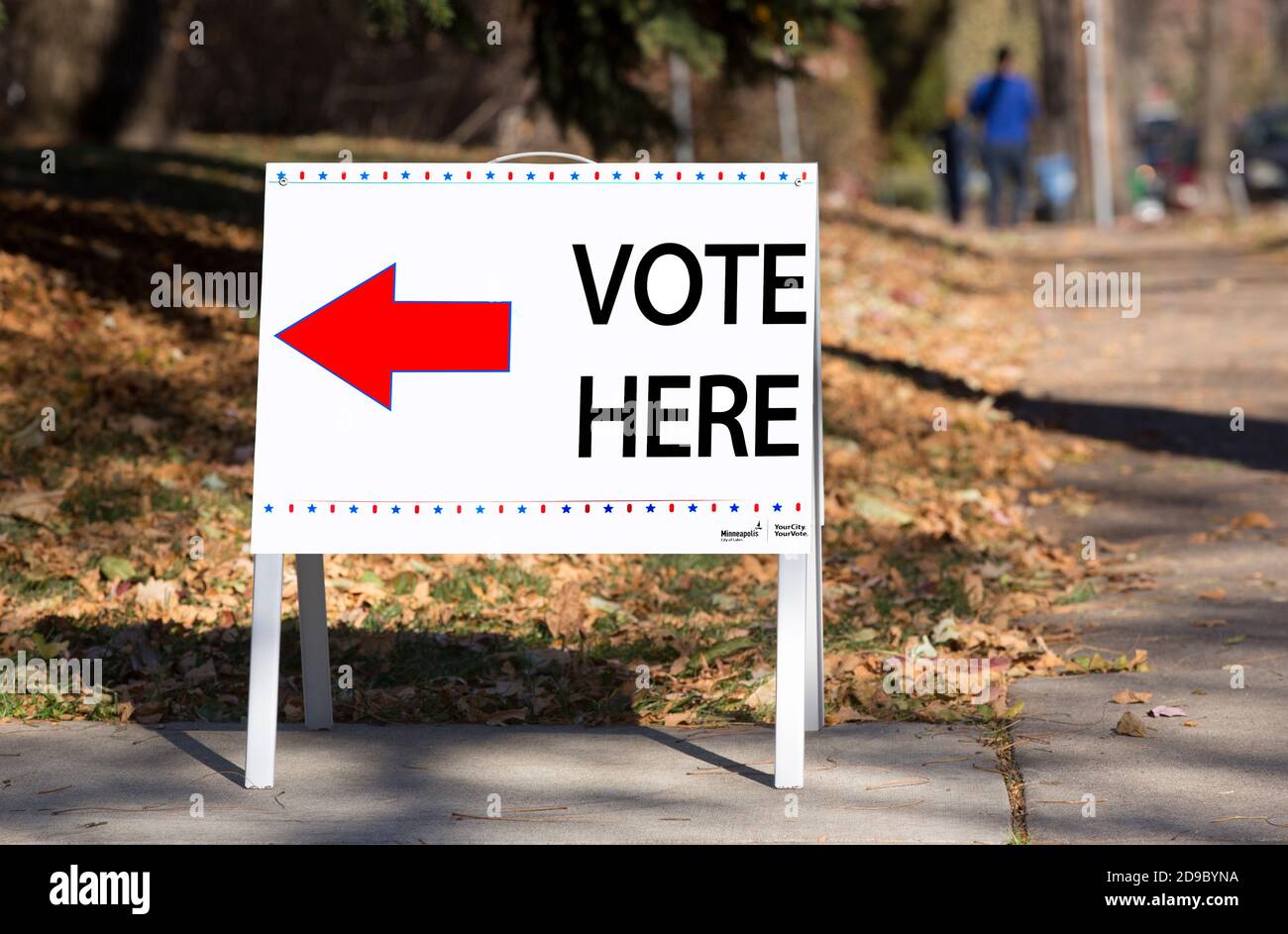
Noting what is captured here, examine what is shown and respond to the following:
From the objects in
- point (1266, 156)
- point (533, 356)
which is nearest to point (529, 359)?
point (533, 356)

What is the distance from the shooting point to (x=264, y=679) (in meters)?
4.36

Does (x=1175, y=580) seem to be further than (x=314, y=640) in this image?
Yes

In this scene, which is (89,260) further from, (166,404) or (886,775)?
(886,775)

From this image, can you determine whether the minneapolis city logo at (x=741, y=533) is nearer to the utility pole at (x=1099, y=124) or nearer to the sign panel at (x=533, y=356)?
the sign panel at (x=533, y=356)

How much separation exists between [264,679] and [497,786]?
659mm

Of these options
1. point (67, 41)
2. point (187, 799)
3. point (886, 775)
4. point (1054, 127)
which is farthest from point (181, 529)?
point (1054, 127)

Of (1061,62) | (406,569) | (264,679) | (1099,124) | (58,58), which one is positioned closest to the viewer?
(264,679)

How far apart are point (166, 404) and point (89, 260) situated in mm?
2151

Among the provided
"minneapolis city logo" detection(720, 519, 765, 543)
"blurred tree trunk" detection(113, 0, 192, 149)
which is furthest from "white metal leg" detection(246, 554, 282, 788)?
"blurred tree trunk" detection(113, 0, 192, 149)

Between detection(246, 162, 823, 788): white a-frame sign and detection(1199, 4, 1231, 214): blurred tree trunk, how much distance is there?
2382cm

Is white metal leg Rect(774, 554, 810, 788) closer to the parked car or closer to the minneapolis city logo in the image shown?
the minneapolis city logo

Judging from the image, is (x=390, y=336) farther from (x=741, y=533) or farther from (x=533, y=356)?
(x=741, y=533)

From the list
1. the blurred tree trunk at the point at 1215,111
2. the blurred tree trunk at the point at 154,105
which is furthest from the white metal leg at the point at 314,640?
the blurred tree trunk at the point at 1215,111

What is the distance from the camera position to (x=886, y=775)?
438cm
